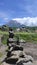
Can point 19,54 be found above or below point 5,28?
below

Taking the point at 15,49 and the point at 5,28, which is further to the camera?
the point at 5,28

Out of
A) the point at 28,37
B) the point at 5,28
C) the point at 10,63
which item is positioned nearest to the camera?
the point at 10,63

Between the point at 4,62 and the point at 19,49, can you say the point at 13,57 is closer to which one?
the point at 4,62

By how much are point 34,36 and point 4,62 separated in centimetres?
3470

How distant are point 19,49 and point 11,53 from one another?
1.89m

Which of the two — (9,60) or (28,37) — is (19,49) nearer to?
(9,60)

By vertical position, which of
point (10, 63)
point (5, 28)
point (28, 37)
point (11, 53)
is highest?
point (5, 28)

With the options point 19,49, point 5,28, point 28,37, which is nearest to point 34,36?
point 28,37

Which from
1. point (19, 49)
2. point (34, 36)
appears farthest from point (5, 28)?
point (19, 49)

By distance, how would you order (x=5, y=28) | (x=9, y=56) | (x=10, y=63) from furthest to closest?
(x=5, y=28) → (x=9, y=56) → (x=10, y=63)

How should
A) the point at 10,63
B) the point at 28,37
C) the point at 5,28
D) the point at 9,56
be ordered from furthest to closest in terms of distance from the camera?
the point at 5,28 → the point at 28,37 → the point at 9,56 → the point at 10,63

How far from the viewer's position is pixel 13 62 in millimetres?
21609

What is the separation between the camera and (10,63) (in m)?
21.6

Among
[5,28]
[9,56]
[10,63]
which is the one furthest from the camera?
[5,28]
